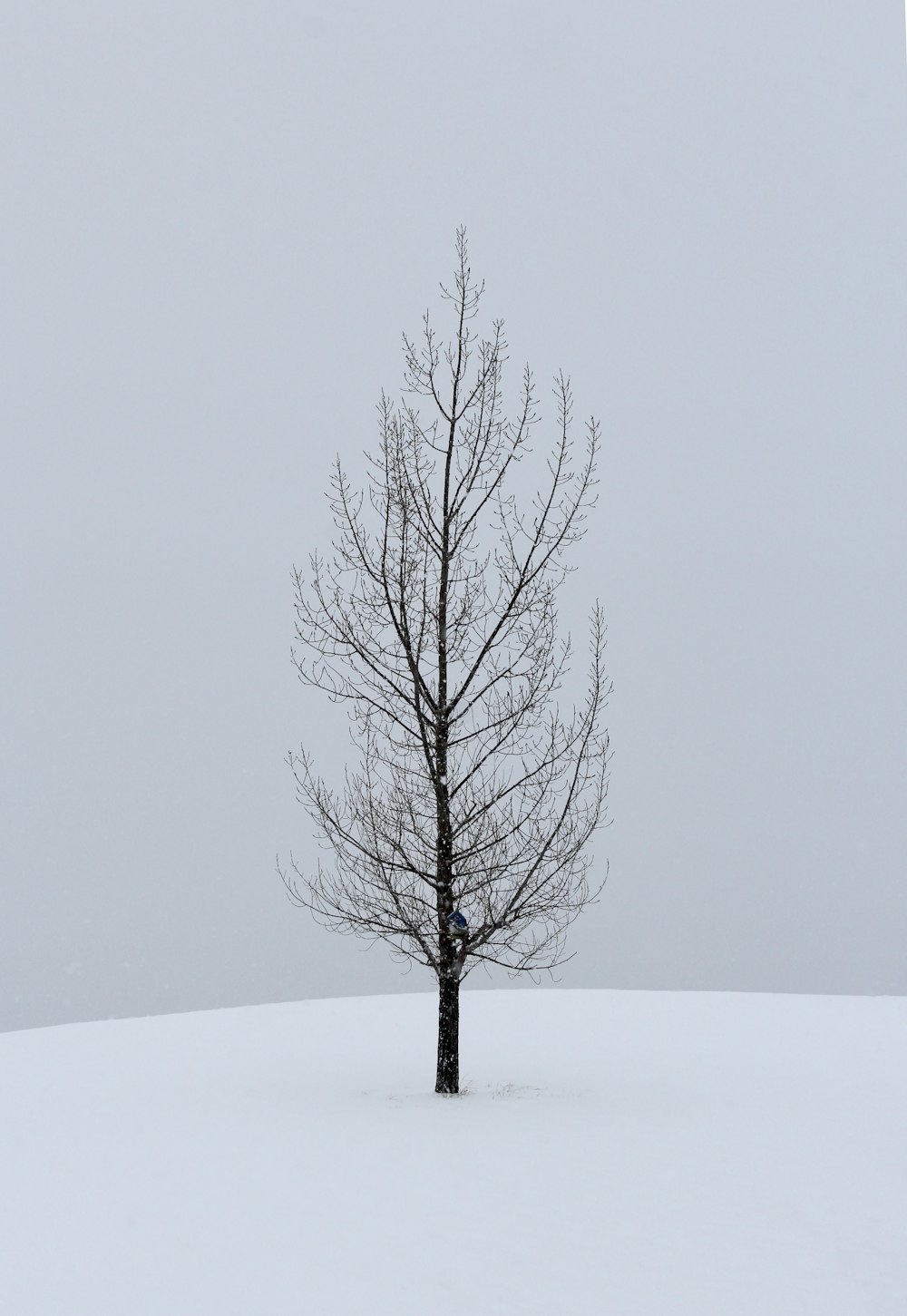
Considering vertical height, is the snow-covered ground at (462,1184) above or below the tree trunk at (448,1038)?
below

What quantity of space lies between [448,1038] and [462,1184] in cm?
421

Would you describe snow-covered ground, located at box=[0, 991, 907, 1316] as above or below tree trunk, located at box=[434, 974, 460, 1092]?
below

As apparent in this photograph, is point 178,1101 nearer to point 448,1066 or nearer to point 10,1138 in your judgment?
point 10,1138

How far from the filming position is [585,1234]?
8.91 metres

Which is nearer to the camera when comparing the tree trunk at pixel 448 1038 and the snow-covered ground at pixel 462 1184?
the snow-covered ground at pixel 462 1184

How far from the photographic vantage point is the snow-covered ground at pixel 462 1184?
7.91m

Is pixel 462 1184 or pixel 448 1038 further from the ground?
pixel 448 1038

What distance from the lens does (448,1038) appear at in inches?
568

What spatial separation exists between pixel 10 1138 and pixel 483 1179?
17.8 ft

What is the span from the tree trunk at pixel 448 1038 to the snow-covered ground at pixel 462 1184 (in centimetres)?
23

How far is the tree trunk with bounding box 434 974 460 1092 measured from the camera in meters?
14.4

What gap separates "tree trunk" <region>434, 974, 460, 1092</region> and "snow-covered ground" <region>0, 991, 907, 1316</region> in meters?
0.23

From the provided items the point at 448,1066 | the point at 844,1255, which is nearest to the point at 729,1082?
the point at 448,1066

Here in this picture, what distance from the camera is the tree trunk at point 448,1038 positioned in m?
14.4
